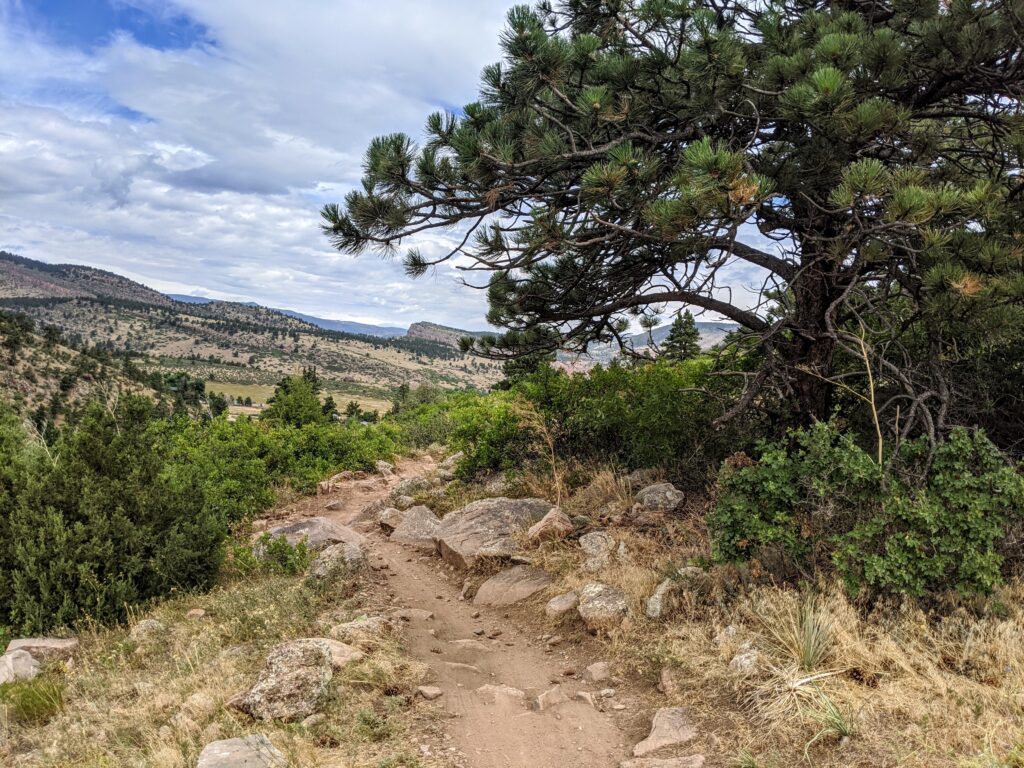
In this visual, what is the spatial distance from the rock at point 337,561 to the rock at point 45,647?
7.24ft

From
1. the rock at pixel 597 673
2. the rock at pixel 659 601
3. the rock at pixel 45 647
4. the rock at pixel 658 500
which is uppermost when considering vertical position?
the rock at pixel 658 500

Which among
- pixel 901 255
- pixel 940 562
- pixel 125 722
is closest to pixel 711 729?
pixel 940 562

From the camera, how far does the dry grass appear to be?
3738 millimetres

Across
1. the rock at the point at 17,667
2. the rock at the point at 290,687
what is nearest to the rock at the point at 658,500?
the rock at the point at 290,687

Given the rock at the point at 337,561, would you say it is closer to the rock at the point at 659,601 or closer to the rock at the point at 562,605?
the rock at the point at 562,605

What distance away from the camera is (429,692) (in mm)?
4461

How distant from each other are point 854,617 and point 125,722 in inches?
194

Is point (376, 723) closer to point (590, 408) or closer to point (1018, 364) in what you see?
point (590, 408)

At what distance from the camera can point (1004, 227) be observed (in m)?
5.02

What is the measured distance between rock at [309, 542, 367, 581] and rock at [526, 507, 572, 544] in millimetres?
2023

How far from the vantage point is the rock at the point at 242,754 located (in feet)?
11.0

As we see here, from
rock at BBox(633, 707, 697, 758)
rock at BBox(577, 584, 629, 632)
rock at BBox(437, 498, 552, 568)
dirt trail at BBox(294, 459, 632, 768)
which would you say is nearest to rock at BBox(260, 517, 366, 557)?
dirt trail at BBox(294, 459, 632, 768)

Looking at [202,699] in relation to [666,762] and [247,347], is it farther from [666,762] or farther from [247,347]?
[247,347]

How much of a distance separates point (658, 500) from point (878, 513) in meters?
3.05
